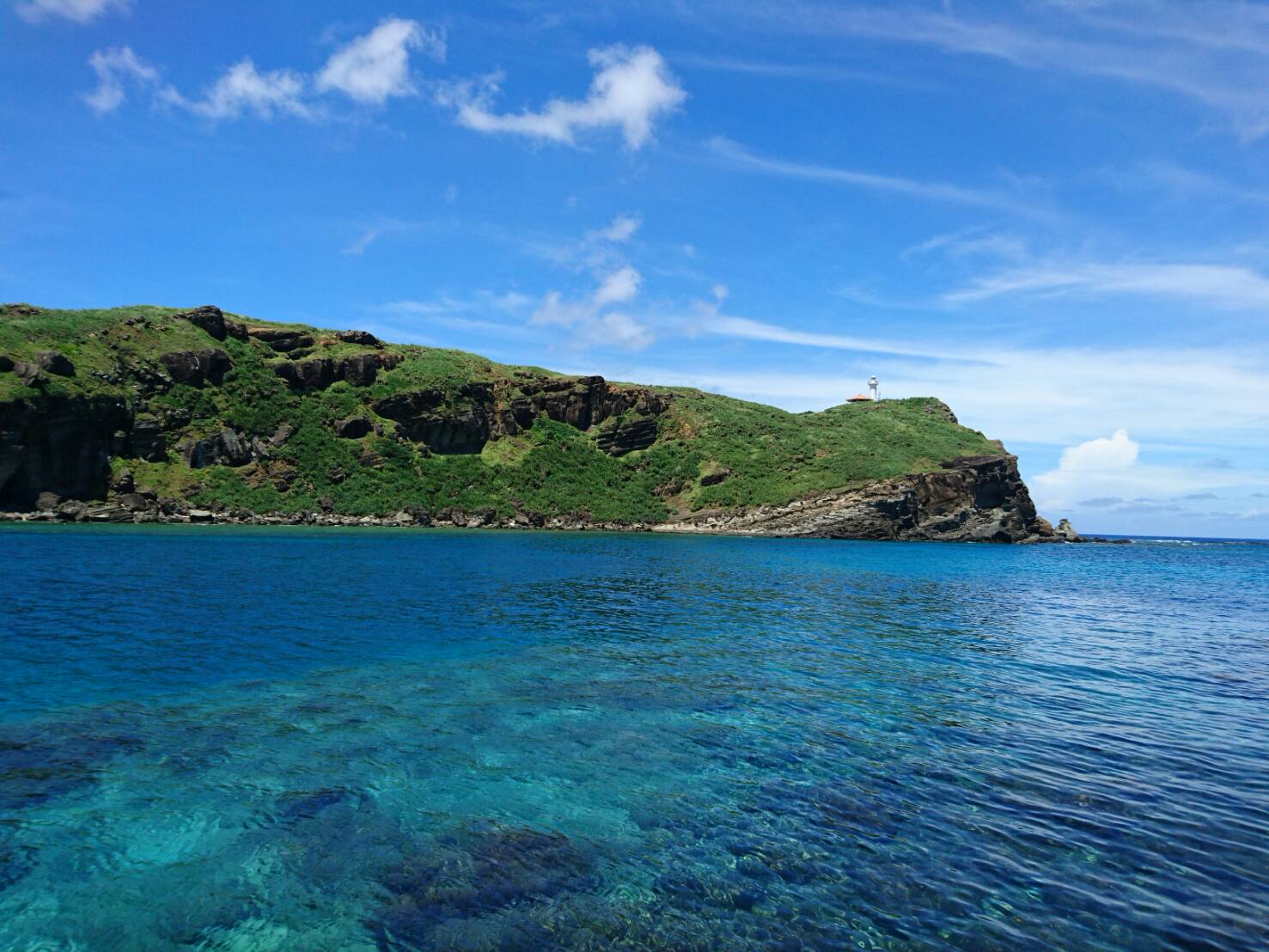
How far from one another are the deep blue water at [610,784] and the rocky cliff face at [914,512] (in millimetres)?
76311

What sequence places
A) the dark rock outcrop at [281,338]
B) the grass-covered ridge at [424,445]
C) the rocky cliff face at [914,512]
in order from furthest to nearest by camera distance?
the dark rock outcrop at [281,338]
the rocky cliff face at [914,512]
the grass-covered ridge at [424,445]

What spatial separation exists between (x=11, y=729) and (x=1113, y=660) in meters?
28.9

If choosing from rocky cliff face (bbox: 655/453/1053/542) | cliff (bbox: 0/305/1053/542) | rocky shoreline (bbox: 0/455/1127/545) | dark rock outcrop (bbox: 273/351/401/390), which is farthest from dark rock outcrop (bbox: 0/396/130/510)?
rocky cliff face (bbox: 655/453/1053/542)

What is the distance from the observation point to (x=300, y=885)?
25.3ft

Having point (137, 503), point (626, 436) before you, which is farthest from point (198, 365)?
point (626, 436)

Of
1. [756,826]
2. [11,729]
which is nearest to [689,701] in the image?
[756,826]

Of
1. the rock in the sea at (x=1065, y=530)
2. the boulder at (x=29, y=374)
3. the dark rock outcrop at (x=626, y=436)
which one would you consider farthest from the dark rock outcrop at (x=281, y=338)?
the rock in the sea at (x=1065, y=530)

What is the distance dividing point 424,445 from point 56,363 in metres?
46.9

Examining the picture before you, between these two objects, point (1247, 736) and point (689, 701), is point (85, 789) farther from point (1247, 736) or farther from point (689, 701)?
point (1247, 736)

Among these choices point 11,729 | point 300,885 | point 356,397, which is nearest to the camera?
point 300,885

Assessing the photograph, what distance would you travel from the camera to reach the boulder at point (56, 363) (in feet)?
246

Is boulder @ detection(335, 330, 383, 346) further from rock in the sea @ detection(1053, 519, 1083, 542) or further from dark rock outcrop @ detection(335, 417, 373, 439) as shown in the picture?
rock in the sea @ detection(1053, 519, 1083, 542)

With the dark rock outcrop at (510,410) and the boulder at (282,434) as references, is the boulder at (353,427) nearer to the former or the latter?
the dark rock outcrop at (510,410)

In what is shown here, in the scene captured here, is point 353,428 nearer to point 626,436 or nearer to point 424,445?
Answer: point 424,445
